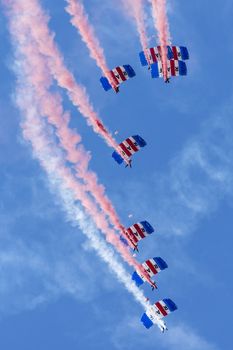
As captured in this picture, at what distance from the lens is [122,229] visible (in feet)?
296

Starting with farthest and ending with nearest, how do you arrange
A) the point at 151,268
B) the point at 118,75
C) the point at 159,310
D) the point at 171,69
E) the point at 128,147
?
the point at 159,310
the point at 171,69
the point at 151,268
the point at 128,147
the point at 118,75

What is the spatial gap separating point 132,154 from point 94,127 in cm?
703

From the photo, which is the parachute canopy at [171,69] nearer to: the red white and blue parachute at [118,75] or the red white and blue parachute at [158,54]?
the red white and blue parachute at [158,54]

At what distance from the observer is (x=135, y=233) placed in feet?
302

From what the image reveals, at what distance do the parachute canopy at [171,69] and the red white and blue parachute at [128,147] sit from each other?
6963 mm

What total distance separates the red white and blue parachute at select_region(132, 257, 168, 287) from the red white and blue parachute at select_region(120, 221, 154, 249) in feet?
9.41

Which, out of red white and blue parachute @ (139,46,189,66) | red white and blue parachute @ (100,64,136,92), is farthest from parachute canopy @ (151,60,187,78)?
red white and blue parachute @ (100,64,136,92)

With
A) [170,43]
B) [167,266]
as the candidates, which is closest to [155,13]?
[170,43]

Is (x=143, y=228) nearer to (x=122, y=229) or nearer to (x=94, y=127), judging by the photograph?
(x=122, y=229)

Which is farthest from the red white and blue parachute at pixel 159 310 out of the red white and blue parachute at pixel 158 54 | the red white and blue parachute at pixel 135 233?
the red white and blue parachute at pixel 158 54

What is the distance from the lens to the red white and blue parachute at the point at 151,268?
3607 inches

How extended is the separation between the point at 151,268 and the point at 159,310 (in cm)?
472

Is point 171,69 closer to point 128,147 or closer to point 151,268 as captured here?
point 128,147

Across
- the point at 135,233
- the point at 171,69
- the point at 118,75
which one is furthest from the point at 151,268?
the point at 171,69
